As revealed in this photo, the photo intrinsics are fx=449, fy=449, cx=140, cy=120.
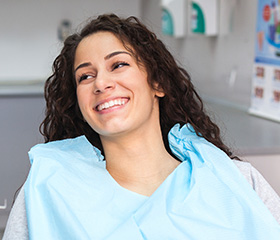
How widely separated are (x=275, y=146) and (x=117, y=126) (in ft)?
3.46

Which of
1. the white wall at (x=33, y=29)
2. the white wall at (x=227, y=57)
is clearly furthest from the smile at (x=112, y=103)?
the white wall at (x=33, y=29)

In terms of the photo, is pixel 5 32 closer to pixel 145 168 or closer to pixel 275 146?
pixel 275 146

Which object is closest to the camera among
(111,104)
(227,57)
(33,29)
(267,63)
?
(111,104)

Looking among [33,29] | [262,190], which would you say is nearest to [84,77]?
[262,190]

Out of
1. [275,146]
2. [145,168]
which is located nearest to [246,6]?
[275,146]

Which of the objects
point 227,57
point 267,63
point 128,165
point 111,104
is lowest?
point 227,57

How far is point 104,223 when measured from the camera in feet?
3.19

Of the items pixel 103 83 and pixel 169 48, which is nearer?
pixel 103 83

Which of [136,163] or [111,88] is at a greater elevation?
[111,88]

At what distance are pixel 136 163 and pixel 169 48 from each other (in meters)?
1.67

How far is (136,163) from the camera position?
3.61ft

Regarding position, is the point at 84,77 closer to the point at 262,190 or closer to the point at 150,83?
the point at 150,83

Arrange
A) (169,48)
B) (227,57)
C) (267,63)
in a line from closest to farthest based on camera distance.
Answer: (267,63), (169,48), (227,57)

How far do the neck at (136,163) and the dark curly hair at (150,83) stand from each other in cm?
15
